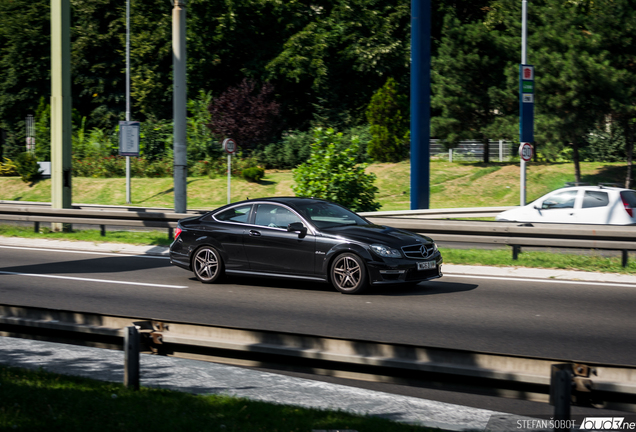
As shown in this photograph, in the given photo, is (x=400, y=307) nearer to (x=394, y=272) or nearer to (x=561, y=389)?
(x=394, y=272)

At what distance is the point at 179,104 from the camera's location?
18.0 m

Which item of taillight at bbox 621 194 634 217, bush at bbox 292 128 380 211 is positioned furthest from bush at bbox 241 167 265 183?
taillight at bbox 621 194 634 217

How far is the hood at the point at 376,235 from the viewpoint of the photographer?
10227mm

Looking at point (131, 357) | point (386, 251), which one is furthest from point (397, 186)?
point (131, 357)

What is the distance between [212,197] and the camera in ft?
103

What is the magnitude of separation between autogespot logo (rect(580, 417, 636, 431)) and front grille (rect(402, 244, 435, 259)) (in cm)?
531

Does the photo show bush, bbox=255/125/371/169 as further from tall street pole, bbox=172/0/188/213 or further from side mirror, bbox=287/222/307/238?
side mirror, bbox=287/222/307/238

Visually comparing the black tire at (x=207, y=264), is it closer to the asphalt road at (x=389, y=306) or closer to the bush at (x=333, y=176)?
the asphalt road at (x=389, y=306)

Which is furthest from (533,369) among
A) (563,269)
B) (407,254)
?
(563,269)

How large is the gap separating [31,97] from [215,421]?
45.7 meters

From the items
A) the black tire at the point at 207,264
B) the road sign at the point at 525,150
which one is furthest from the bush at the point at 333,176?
the black tire at the point at 207,264

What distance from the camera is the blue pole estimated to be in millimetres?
20891

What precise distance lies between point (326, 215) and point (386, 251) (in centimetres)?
155

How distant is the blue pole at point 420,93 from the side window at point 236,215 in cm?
1020
